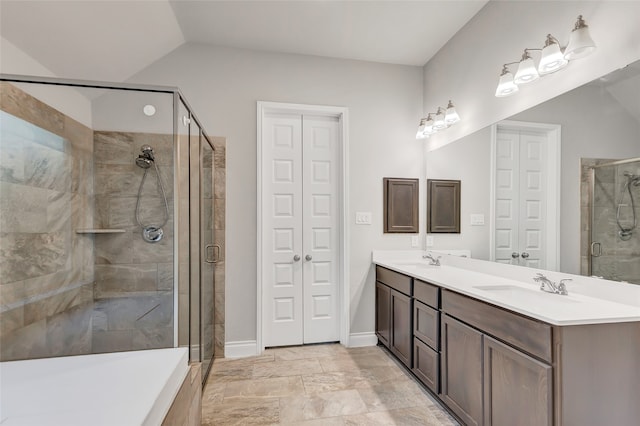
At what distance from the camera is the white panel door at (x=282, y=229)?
9.96 feet

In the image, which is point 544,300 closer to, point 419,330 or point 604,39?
point 419,330

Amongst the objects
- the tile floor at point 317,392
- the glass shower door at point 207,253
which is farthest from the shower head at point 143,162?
the tile floor at point 317,392

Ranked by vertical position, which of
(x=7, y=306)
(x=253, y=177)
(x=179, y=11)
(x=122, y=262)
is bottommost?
(x=7, y=306)

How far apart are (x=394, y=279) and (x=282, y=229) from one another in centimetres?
120

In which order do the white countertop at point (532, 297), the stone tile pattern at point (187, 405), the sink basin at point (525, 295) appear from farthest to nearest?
the sink basin at point (525, 295) < the white countertop at point (532, 297) < the stone tile pattern at point (187, 405)

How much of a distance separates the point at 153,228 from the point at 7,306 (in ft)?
2.95

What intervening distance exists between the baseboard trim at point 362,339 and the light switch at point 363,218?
1160 mm

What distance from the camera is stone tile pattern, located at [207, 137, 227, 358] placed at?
2.83 m

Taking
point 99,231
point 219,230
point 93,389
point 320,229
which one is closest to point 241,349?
point 219,230

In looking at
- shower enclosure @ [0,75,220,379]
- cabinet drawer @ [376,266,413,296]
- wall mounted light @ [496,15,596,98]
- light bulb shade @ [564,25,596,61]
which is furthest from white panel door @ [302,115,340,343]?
light bulb shade @ [564,25,596,61]

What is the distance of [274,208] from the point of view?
3051 millimetres

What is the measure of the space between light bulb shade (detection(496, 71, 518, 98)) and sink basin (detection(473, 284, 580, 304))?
1.32m

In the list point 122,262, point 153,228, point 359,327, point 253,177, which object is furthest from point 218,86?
point 359,327

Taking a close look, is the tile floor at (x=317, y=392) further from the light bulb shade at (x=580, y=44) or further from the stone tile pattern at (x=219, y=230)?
the light bulb shade at (x=580, y=44)
